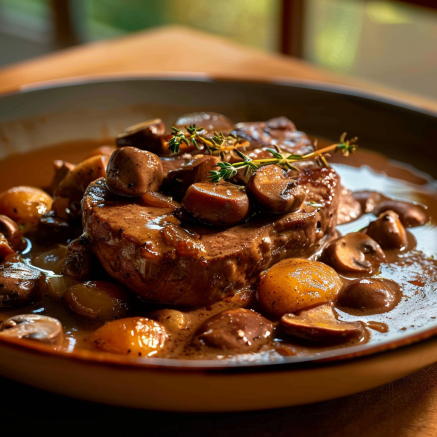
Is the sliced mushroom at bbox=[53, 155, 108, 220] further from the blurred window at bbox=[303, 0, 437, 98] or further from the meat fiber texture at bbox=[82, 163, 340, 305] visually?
the blurred window at bbox=[303, 0, 437, 98]

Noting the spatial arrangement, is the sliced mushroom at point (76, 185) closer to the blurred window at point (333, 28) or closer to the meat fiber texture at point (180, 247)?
the meat fiber texture at point (180, 247)

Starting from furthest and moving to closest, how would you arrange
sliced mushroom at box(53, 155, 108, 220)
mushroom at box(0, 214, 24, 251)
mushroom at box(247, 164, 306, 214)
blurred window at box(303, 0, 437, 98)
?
blurred window at box(303, 0, 437, 98) → sliced mushroom at box(53, 155, 108, 220) → mushroom at box(0, 214, 24, 251) → mushroom at box(247, 164, 306, 214)

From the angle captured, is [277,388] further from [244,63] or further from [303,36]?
[303,36]

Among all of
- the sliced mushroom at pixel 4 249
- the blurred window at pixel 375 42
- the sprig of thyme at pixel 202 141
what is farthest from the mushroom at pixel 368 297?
the blurred window at pixel 375 42

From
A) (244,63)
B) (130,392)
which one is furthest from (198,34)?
(130,392)

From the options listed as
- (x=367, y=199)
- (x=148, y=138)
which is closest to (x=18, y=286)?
(x=148, y=138)

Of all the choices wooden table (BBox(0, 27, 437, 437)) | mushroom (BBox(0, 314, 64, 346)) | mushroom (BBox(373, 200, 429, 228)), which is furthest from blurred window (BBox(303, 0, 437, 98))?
mushroom (BBox(0, 314, 64, 346))

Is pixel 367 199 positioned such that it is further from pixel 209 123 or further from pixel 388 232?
pixel 209 123
